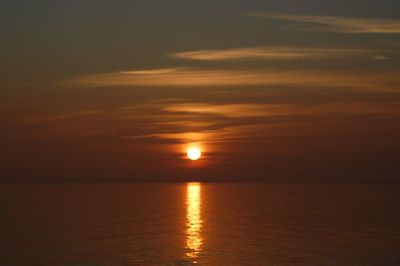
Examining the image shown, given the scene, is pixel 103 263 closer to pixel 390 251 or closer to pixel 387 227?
pixel 390 251

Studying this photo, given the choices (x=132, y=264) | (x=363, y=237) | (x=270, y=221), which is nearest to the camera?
(x=132, y=264)

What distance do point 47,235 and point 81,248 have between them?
50.1 feet

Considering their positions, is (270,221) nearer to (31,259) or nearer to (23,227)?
(23,227)

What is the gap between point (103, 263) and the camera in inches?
2028

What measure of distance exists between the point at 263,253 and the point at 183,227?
31.5m

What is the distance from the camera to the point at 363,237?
238ft

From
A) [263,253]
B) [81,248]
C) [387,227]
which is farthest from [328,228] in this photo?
[81,248]

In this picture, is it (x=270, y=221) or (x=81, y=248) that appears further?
(x=270, y=221)

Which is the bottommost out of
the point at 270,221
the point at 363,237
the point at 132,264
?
the point at 132,264

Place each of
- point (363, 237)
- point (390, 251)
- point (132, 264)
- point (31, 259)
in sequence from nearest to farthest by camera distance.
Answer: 1. point (132, 264)
2. point (31, 259)
3. point (390, 251)
4. point (363, 237)

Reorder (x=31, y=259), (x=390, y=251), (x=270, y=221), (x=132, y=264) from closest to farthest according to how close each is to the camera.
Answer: (x=132, y=264) < (x=31, y=259) < (x=390, y=251) < (x=270, y=221)

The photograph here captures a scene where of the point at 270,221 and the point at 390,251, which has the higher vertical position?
the point at 270,221

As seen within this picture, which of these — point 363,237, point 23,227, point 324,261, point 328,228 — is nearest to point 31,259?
point 324,261

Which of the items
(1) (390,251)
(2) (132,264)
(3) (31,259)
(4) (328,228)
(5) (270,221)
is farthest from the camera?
(5) (270,221)
